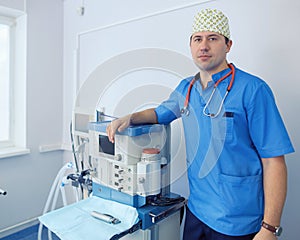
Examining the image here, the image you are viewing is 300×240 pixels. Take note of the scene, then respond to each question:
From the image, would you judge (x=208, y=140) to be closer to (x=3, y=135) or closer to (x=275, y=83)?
(x=275, y=83)

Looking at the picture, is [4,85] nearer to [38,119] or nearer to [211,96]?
[38,119]

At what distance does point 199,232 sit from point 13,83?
7.25 feet

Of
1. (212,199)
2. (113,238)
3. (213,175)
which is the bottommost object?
(113,238)

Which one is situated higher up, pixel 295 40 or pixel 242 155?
pixel 295 40

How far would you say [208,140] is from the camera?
1089 millimetres

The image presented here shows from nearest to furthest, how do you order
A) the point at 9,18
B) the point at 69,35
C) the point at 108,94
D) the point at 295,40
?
the point at 295,40
the point at 108,94
the point at 9,18
the point at 69,35

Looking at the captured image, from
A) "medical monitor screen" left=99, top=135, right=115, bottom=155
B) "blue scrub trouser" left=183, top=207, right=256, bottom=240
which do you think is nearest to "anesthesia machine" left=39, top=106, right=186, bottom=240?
"medical monitor screen" left=99, top=135, right=115, bottom=155

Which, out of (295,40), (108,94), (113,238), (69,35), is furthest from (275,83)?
(69,35)

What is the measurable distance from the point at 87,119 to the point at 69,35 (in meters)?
1.29

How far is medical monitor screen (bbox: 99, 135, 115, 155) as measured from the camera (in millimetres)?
1230

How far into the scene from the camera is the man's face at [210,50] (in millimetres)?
1044

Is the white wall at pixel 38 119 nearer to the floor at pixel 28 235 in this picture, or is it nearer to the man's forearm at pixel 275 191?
the floor at pixel 28 235

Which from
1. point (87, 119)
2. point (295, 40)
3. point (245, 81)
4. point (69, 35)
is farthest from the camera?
point (69, 35)

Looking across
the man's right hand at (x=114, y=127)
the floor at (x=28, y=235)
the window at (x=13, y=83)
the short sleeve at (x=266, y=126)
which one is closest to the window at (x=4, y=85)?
the window at (x=13, y=83)
